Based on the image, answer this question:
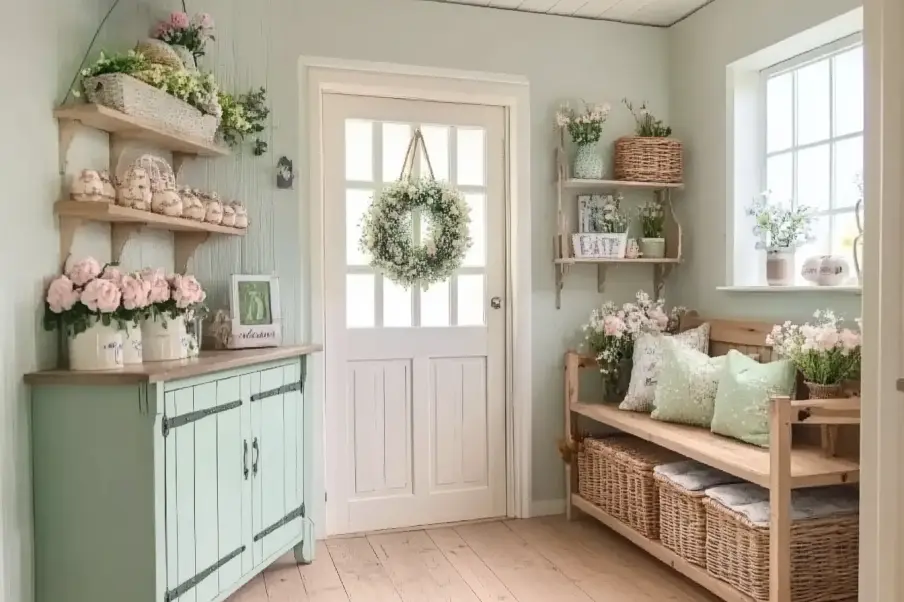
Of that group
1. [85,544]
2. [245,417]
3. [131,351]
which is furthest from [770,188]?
[85,544]

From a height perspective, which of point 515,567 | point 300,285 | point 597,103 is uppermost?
point 597,103

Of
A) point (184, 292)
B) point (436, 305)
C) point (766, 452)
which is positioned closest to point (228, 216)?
point (184, 292)

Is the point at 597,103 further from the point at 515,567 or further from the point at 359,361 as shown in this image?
the point at 515,567

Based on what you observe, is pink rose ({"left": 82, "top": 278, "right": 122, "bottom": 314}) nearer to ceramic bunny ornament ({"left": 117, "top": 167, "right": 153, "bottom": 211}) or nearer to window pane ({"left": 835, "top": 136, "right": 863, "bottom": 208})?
ceramic bunny ornament ({"left": 117, "top": 167, "right": 153, "bottom": 211})

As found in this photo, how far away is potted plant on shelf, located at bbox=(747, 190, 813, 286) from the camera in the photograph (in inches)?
127

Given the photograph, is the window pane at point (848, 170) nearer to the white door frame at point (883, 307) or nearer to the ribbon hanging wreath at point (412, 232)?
the white door frame at point (883, 307)

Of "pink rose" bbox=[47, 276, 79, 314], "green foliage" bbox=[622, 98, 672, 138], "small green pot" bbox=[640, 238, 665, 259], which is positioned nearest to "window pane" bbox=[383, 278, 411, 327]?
"small green pot" bbox=[640, 238, 665, 259]

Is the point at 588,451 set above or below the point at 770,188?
below

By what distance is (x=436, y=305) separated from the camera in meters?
3.70

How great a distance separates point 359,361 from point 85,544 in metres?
1.52

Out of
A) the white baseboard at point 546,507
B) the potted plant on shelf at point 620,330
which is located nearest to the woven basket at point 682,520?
the potted plant on shelf at point 620,330

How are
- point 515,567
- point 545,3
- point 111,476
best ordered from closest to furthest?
point 111,476 < point 515,567 < point 545,3

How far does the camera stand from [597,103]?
12.6ft

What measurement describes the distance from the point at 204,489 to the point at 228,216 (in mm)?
1112
